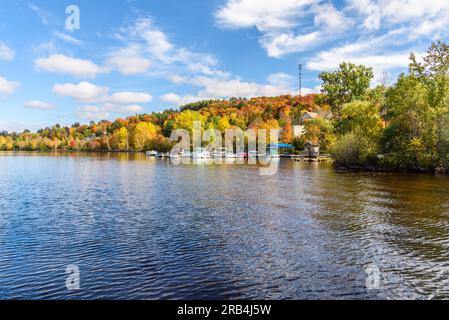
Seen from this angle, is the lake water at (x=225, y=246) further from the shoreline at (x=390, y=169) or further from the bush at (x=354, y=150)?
the bush at (x=354, y=150)

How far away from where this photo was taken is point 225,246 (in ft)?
50.4

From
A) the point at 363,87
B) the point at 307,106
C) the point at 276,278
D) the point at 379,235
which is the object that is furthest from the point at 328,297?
the point at 307,106

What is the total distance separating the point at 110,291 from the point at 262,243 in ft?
23.3

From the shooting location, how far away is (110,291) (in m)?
10.7

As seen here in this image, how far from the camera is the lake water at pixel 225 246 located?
36.1 ft

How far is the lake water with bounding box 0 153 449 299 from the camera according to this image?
36.1 ft

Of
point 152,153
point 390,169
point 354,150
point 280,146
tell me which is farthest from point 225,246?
point 152,153

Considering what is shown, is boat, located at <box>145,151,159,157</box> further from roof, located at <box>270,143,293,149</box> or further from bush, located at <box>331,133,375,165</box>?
bush, located at <box>331,133,375,165</box>

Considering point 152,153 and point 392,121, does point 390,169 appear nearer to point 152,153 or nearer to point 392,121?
point 392,121

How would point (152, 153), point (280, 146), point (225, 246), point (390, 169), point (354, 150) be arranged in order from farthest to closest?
point (152, 153), point (280, 146), point (354, 150), point (390, 169), point (225, 246)

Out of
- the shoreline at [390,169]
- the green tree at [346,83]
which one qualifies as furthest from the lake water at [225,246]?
the green tree at [346,83]

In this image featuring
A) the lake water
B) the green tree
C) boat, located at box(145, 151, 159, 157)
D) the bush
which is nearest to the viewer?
the lake water

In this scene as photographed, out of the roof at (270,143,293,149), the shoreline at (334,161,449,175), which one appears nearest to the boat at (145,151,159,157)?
the roof at (270,143,293,149)
